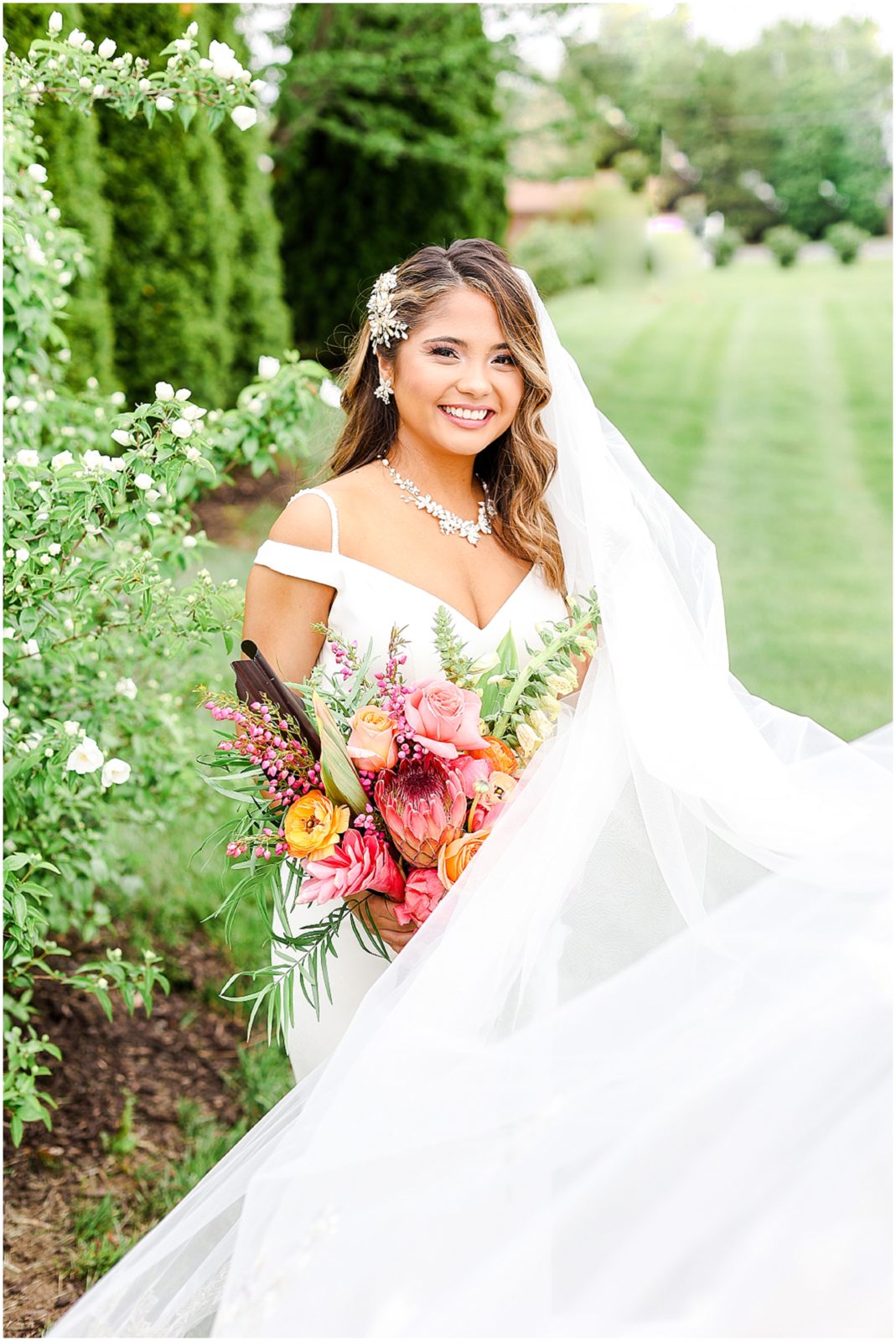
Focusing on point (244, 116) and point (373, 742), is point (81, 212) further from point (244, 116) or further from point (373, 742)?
point (373, 742)

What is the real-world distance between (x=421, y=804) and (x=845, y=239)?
1658 cm

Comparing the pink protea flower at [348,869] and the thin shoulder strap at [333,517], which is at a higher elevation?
the thin shoulder strap at [333,517]

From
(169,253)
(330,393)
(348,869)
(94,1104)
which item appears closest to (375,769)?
(348,869)

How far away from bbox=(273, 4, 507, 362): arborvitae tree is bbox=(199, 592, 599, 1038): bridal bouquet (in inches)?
256

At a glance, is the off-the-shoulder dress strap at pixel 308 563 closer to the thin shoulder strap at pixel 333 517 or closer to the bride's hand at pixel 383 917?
the thin shoulder strap at pixel 333 517

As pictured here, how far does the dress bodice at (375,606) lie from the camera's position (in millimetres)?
2334

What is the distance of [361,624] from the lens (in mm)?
2334

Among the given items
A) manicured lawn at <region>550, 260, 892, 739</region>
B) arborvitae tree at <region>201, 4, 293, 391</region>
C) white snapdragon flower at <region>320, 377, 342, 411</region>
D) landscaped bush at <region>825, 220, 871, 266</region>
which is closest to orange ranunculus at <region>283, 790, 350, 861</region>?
white snapdragon flower at <region>320, 377, 342, 411</region>

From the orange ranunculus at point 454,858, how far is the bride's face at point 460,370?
883 mm

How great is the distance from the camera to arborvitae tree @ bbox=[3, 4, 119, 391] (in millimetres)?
5512

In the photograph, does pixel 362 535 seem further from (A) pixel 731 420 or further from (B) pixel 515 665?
(A) pixel 731 420

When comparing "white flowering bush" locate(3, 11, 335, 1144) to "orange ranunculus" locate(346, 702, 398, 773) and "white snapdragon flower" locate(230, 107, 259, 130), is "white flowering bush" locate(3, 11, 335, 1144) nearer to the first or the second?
"white snapdragon flower" locate(230, 107, 259, 130)

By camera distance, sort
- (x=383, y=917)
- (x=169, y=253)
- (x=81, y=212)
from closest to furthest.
A: (x=383, y=917)
(x=81, y=212)
(x=169, y=253)

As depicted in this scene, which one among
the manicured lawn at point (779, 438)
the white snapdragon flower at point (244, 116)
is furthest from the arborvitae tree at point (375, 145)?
the white snapdragon flower at point (244, 116)
